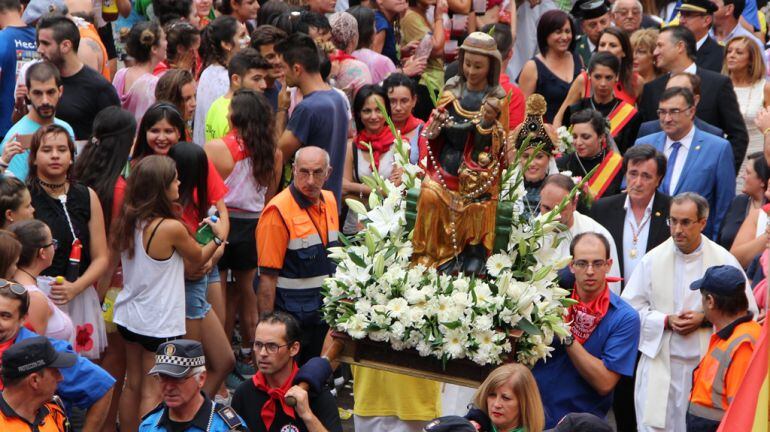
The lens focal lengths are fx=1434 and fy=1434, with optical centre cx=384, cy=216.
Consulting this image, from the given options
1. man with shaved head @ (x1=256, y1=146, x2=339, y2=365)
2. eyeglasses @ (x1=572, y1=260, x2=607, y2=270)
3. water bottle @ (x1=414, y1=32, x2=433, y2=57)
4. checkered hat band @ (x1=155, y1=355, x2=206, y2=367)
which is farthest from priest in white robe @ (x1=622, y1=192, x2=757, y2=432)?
water bottle @ (x1=414, y1=32, x2=433, y2=57)

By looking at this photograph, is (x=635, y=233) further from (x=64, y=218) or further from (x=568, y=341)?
(x=64, y=218)

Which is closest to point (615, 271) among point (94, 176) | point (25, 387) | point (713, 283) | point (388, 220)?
point (713, 283)

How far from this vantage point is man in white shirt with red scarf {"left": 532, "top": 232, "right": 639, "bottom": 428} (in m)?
8.46

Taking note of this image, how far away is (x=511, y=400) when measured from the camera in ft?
23.4

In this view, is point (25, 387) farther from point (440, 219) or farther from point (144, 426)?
point (440, 219)

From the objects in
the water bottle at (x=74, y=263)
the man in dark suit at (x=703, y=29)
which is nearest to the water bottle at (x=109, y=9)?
the man in dark suit at (x=703, y=29)

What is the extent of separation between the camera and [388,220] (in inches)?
307

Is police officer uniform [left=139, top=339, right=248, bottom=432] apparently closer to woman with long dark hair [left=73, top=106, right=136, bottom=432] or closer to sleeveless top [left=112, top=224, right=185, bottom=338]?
sleeveless top [left=112, top=224, right=185, bottom=338]

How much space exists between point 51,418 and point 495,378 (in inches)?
91.6

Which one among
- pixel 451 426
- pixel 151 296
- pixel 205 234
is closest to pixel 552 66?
pixel 205 234

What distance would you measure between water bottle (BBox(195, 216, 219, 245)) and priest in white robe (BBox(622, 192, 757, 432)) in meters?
2.88

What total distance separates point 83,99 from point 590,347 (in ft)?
15.7

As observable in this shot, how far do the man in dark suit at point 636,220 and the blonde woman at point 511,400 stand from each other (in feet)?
10.4

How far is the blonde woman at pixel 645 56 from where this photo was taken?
13.8 meters
